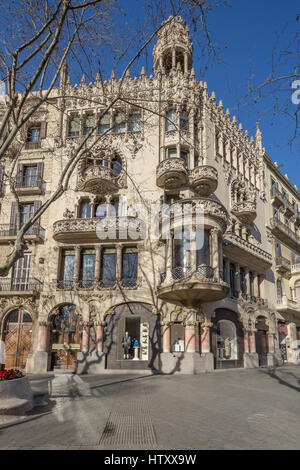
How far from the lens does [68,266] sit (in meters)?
22.8

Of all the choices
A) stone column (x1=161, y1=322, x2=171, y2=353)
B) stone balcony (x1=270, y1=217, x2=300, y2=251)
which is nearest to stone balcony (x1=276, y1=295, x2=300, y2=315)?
stone balcony (x1=270, y1=217, x2=300, y2=251)

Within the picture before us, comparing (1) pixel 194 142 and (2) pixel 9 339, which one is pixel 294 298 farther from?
(2) pixel 9 339

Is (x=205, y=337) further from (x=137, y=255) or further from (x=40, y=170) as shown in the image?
(x=40, y=170)

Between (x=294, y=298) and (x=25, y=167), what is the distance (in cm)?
2682

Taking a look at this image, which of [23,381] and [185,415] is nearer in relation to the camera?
[185,415]

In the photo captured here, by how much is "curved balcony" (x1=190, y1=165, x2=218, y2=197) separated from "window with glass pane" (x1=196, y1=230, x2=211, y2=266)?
4044 millimetres

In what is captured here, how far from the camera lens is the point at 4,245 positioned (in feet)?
77.7

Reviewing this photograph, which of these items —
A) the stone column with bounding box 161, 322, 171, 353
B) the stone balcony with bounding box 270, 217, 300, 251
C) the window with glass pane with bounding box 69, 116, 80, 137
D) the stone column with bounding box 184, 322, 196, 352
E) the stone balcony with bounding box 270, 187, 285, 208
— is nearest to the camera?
the stone column with bounding box 184, 322, 196, 352

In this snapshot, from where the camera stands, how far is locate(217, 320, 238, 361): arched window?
22312mm

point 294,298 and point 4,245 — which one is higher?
point 4,245

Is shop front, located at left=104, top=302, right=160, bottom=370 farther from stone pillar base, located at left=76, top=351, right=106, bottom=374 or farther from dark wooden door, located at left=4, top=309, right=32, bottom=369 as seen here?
dark wooden door, located at left=4, top=309, right=32, bottom=369

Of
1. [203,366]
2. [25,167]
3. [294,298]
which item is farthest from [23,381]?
[294,298]

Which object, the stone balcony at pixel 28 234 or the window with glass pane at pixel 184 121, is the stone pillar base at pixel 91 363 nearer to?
the stone balcony at pixel 28 234

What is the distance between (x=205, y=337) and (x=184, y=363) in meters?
2.09
